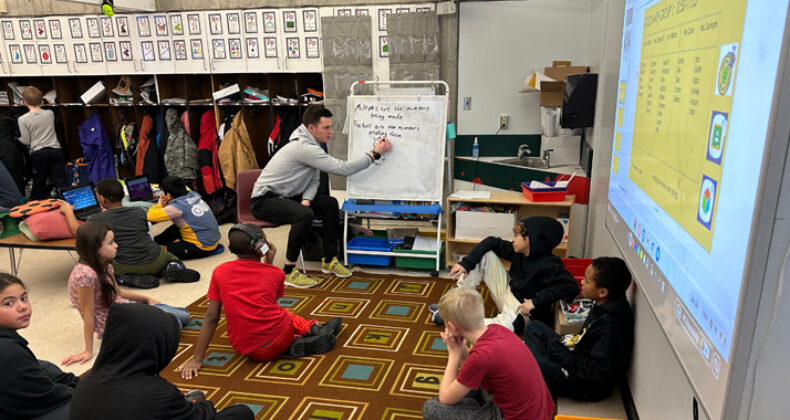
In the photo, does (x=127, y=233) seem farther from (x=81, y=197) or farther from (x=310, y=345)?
(x=310, y=345)

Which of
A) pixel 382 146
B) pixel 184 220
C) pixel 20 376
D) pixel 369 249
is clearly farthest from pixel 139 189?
pixel 20 376

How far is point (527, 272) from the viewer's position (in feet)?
10.3

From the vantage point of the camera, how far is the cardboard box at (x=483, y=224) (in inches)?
163

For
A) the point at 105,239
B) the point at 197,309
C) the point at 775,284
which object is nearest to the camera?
the point at 775,284

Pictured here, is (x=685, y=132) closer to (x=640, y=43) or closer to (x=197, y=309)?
(x=640, y=43)

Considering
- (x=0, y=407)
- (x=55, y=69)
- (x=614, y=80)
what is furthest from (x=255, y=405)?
(x=55, y=69)

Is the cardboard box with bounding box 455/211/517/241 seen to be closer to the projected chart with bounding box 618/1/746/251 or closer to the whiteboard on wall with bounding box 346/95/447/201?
the whiteboard on wall with bounding box 346/95/447/201

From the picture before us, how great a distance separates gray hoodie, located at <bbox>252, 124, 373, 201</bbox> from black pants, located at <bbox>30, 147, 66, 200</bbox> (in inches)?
145

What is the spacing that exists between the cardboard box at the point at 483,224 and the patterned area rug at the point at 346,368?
52 centimetres

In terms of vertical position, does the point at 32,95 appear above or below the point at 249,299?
above

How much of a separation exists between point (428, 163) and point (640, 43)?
233cm

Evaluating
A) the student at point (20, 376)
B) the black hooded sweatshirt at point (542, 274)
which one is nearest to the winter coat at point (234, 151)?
the black hooded sweatshirt at point (542, 274)

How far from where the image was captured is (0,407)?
183 centimetres

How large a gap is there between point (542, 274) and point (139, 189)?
3792 millimetres
